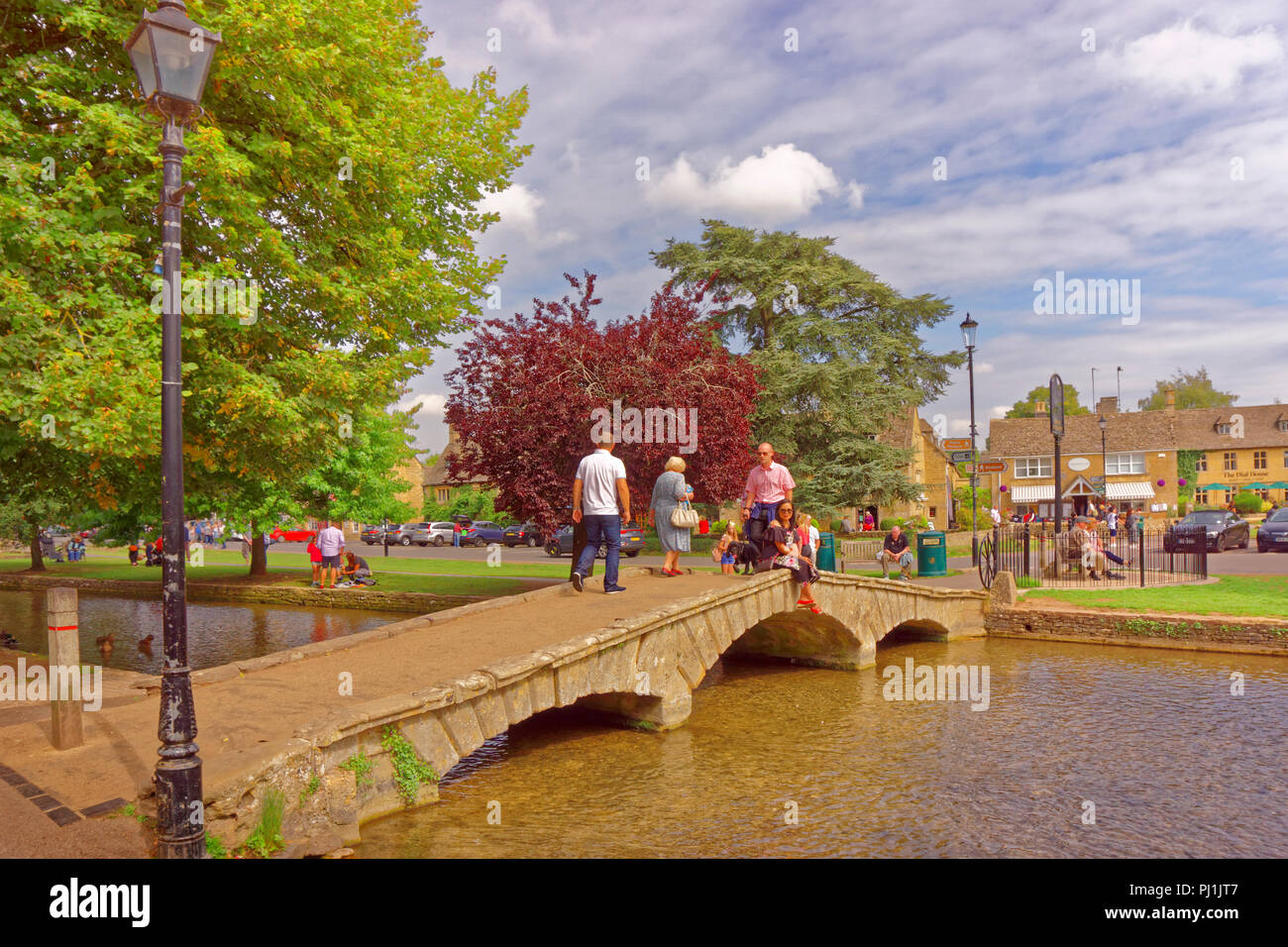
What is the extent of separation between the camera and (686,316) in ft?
61.9

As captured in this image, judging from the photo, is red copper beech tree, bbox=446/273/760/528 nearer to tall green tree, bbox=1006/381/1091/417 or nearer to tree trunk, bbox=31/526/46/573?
tree trunk, bbox=31/526/46/573

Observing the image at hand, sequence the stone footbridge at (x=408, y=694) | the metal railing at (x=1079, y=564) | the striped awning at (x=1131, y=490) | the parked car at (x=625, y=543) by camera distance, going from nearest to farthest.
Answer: the stone footbridge at (x=408, y=694)
the metal railing at (x=1079, y=564)
the parked car at (x=625, y=543)
the striped awning at (x=1131, y=490)

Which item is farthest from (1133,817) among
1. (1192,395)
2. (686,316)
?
(1192,395)

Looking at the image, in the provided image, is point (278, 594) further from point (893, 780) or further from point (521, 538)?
point (521, 538)

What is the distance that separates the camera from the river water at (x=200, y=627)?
15930 millimetres

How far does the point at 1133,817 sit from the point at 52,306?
11638mm

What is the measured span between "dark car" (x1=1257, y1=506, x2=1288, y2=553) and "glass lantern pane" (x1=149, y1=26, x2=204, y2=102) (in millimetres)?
35316

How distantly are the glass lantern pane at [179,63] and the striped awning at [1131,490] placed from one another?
64517 mm

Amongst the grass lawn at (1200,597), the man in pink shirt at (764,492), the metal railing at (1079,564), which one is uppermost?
the man in pink shirt at (764,492)

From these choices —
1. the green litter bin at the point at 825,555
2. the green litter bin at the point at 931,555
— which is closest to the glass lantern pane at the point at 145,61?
the green litter bin at the point at 825,555

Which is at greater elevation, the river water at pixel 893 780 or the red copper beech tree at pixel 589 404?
the red copper beech tree at pixel 589 404

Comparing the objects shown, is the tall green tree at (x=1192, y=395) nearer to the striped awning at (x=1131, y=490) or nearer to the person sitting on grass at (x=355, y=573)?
the striped awning at (x=1131, y=490)

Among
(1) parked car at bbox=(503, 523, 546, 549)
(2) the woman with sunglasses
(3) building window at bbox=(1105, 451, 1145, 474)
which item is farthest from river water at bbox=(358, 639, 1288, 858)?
(3) building window at bbox=(1105, 451, 1145, 474)
